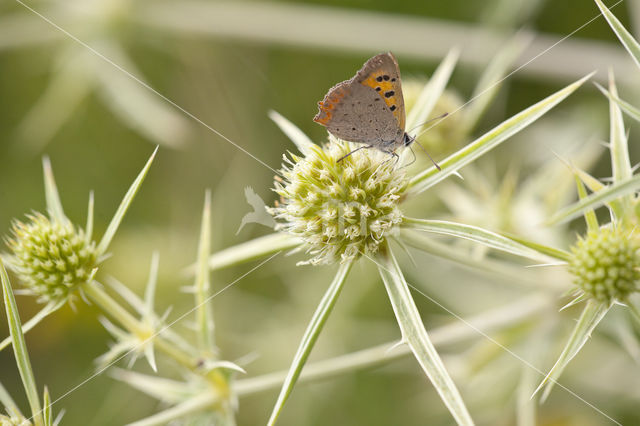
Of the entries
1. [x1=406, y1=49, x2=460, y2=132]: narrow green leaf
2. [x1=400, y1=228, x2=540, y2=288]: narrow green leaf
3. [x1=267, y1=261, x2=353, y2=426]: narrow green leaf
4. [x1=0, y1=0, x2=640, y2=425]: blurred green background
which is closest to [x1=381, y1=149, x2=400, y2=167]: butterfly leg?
[x1=406, y1=49, x2=460, y2=132]: narrow green leaf

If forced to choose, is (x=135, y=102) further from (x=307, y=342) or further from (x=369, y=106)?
(x=307, y=342)

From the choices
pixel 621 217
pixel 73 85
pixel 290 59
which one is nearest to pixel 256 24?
pixel 290 59

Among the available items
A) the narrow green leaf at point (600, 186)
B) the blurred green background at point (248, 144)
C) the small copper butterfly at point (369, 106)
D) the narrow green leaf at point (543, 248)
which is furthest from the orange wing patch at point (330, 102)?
the blurred green background at point (248, 144)

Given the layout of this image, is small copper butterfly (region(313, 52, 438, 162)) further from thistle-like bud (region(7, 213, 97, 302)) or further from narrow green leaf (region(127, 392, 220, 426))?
narrow green leaf (region(127, 392, 220, 426))

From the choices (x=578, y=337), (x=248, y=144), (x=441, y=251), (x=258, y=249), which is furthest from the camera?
(x=248, y=144)

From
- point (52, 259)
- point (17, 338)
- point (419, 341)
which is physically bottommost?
point (17, 338)

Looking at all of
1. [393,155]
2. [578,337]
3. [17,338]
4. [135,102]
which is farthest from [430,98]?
[135,102]
